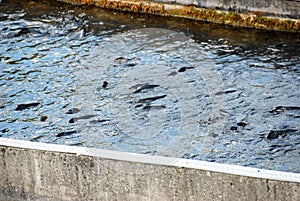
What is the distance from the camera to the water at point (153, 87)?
18.5 feet

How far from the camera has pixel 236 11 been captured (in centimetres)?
845

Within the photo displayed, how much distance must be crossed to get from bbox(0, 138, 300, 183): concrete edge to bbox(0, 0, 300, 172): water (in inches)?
53.3

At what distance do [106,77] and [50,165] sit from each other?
2.99m

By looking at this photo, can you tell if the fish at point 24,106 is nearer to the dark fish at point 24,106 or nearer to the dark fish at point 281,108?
the dark fish at point 24,106

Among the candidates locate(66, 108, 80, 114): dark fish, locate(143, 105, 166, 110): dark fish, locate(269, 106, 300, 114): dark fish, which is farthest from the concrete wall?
locate(66, 108, 80, 114): dark fish

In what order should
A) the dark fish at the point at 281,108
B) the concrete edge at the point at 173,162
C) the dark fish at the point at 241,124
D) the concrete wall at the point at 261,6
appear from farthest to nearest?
the concrete wall at the point at 261,6
the dark fish at the point at 281,108
the dark fish at the point at 241,124
the concrete edge at the point at 173,162

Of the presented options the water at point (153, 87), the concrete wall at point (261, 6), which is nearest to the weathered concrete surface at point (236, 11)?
the concrete wall at point (261, 6)

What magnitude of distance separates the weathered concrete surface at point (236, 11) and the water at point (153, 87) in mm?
149

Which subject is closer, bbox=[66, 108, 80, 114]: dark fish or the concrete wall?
bbox=[66, 108, 80, 114]: dark fish

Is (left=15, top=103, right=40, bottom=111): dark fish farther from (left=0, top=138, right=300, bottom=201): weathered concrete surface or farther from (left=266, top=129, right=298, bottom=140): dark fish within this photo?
(left=266, top=129, right=298, bottom=140): dark fish

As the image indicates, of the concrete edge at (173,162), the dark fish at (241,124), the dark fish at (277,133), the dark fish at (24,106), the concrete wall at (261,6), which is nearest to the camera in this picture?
the concrete edge at (173,162)

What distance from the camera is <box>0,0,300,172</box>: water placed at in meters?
5.65

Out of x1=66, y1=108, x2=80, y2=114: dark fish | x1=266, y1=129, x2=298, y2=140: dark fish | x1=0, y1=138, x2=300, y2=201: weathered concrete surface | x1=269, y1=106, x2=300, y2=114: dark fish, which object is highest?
x1=0, y1=138, x2=300, y2=201: weathered concrete surface

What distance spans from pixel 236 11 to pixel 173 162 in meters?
4.86
